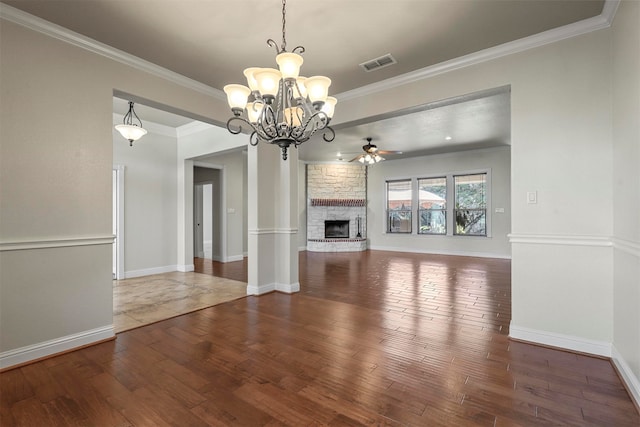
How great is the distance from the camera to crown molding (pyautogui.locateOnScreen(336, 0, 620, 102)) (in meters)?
2.43

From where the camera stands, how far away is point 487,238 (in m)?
8.01

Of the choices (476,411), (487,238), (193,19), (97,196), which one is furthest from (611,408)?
(487,238)

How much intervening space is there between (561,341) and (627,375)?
0.57 meters

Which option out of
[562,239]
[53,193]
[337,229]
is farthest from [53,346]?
[337,229]

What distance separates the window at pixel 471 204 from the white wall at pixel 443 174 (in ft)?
0.60

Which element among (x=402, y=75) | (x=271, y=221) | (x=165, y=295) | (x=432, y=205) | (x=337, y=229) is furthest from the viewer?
(x=337, y=229)

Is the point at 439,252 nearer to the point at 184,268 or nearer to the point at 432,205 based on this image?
the point at 432,205

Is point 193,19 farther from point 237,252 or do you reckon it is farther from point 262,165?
point 237,252

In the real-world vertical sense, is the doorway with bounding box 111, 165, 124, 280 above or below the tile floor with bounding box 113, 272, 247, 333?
above

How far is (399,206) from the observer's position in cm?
944

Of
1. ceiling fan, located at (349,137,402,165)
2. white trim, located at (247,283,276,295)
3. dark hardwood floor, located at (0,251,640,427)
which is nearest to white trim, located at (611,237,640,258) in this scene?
dark hardwood floor, located at (0,251,640,427)

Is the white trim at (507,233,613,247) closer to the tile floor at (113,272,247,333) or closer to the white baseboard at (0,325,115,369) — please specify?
the tile floor at (113,272,247,333)

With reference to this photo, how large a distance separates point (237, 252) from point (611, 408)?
275 inches

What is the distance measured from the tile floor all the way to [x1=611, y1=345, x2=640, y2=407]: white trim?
384 cm
